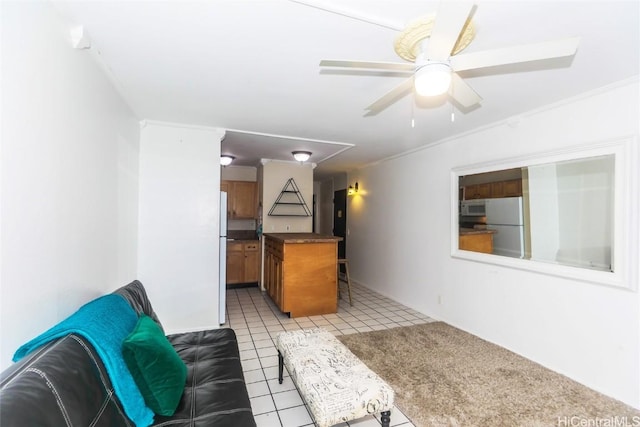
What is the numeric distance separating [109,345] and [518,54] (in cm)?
222

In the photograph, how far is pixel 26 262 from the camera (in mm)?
1183

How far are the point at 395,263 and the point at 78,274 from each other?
13.3 ft

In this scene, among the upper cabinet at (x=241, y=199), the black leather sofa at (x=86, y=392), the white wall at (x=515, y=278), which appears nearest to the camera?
the black leather sofa at (x=86, y=392)

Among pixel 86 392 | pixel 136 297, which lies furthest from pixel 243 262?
pixel 86 392

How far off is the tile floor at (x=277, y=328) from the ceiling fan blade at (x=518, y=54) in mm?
2157

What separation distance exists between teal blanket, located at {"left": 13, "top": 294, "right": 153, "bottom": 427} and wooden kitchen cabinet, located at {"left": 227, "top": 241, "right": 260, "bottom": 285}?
405 centimetres

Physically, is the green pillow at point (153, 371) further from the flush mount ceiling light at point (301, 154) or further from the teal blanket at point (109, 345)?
the flush mount ceiling light at point (301, 154)

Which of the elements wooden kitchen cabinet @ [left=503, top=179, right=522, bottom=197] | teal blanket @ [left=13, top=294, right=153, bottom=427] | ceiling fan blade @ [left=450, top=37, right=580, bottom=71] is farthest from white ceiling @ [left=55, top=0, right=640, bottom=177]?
teal blanket @ [left=13, top=294, right=153, bottom=427]

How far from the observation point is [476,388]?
2207 mm

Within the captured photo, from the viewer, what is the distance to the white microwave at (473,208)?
10.7 feet

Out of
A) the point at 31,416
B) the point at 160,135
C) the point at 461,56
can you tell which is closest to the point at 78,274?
the point at 31,416

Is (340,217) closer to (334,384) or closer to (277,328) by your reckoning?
(277,328)

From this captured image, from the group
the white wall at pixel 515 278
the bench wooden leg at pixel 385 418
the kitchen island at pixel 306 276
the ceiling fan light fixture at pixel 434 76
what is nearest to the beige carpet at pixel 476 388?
the white wall at pixel 515 278

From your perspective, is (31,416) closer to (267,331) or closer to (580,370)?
(267,331)
